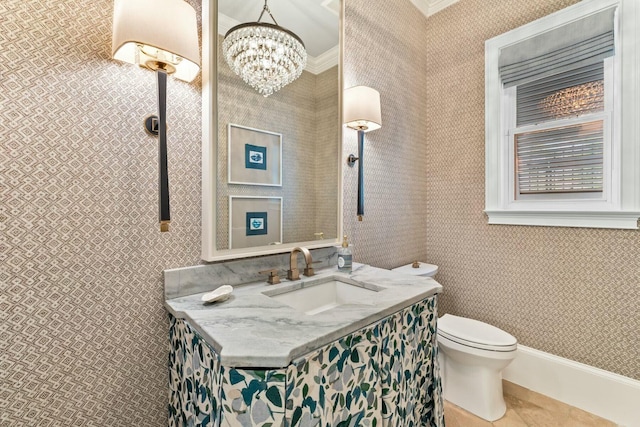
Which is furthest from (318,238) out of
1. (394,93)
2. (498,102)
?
(498,102)

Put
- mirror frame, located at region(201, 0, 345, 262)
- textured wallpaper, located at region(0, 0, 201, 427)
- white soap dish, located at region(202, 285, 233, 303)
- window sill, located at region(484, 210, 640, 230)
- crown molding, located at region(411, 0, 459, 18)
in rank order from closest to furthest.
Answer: textured wallpaper, located at region(0, 0, 201, 427) < white soap dish, located at region(202, 285, 233, 303) < mirror frame, located at region(201, 0, 345, 262) < window sill, located at region(484, 210, 640, 230) < crown molding, located at region(411, 0, 459, 18)

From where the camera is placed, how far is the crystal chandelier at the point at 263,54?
48.9 inches

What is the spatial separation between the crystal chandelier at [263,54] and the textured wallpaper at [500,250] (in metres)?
1.57

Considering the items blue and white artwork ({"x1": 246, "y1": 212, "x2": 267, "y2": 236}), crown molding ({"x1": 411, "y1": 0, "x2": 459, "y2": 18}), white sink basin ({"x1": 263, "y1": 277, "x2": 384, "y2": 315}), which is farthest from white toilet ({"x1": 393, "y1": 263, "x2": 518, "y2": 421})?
crown molding ({"x1": 411, "y1": 0, "x2": 459, "y2": 18})

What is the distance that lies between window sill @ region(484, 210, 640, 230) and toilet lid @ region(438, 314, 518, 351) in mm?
794

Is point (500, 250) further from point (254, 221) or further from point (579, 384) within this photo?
point (254, 221)

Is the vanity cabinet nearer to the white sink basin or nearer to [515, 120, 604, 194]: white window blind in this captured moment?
the white sink basin

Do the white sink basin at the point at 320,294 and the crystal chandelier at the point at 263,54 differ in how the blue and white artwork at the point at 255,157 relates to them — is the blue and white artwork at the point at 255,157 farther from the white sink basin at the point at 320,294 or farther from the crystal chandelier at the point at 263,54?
the white sink basin at the point at 320,294

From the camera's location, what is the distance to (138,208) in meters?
1.06

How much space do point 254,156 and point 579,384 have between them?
7.92 feet

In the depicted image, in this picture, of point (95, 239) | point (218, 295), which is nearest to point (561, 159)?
point (218, 295)

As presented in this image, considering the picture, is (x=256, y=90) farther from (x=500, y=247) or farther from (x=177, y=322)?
(x=500, y=247)

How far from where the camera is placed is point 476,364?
1.67 meters

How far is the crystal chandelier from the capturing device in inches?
48.9
